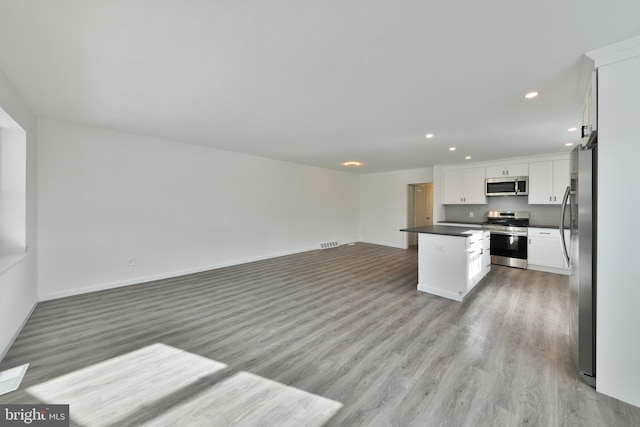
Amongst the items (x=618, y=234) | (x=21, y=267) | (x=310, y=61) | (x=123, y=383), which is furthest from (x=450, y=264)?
(x=21, y=267)

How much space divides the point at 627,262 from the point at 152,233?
5858mm

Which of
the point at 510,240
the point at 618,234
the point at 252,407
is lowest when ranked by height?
the point at 252,407

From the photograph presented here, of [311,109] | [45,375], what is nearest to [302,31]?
[311,109]

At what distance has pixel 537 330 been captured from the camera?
2730 mm

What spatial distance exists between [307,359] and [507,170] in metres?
6.38

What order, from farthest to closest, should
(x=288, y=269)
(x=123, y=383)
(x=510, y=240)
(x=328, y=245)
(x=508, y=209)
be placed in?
(x=328, y=245) < (x=508, y=209) < (x=510, y=240) < (x=288, y=269) < (x=123, y=383)

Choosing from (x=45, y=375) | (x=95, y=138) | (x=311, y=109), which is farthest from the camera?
(x=95, y=138)

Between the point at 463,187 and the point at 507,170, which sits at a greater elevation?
the point at 507,170

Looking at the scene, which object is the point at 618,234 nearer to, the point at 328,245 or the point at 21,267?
the point at 21,267

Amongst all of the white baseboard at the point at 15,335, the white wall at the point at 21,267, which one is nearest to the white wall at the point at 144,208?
the white wall at the point at 21,267

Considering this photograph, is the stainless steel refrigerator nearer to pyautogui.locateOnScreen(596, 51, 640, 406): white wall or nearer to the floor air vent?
pyautogui.locateOnScreen(596, 51, 640, 406): white wall

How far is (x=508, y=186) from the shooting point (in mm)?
5848

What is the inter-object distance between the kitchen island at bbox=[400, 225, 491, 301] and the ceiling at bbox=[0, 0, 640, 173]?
169 centimetres

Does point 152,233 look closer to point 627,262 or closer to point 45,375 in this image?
point 45,375
